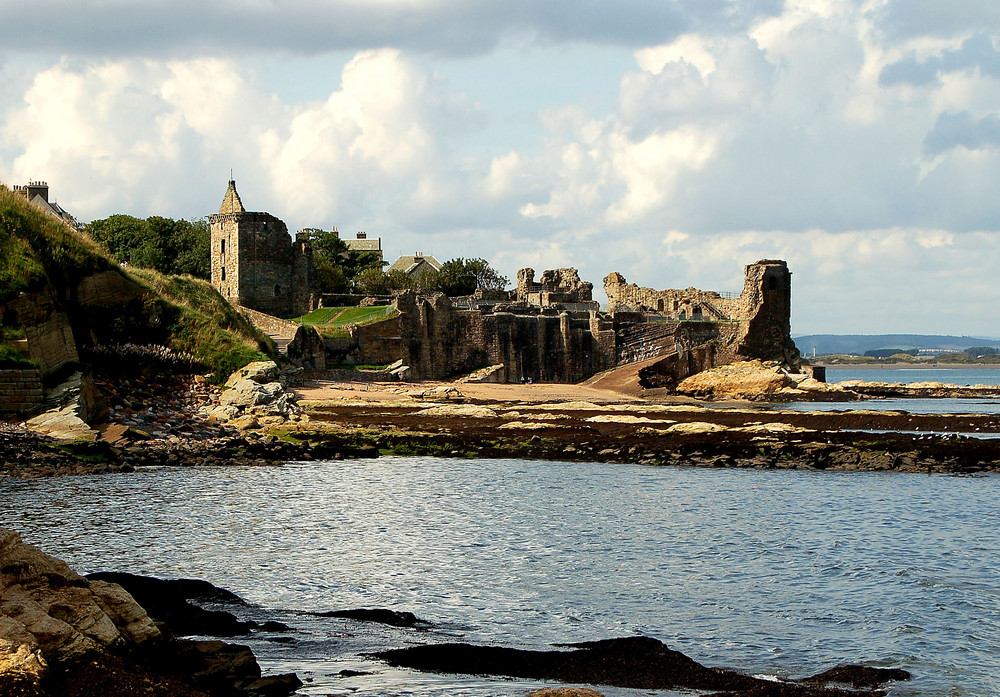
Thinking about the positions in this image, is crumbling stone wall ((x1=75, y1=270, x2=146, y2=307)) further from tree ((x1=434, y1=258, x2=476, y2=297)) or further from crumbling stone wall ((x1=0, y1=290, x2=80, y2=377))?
tree ((x1=434, y1=258, x2=476, y2=297))

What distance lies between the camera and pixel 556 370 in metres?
58.4

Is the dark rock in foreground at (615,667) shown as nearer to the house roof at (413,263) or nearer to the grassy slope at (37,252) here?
the grassy slope at (37,252)

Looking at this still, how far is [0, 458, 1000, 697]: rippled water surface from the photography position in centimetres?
1077

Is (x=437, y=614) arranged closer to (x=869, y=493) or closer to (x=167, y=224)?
(x=869, y=493)

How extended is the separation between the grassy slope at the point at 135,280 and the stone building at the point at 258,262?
13.3 metres

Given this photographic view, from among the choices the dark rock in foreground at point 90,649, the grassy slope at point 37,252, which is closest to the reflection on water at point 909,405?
the grassy slope at point 37,252

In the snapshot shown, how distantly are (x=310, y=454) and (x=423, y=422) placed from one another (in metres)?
7.53

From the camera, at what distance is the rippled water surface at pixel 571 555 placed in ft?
35.3

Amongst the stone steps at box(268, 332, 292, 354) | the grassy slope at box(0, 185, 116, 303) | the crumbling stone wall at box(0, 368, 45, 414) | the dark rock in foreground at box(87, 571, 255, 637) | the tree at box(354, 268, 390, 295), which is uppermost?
the tree at box(354, 268, 390, 295)

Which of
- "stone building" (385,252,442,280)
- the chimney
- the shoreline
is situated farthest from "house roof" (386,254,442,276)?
the shoreline

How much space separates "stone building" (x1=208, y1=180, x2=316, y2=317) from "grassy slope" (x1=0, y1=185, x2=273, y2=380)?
1332cm

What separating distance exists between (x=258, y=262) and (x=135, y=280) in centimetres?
2187

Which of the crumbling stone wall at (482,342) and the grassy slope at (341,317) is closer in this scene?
the grassy slope at (341,317)

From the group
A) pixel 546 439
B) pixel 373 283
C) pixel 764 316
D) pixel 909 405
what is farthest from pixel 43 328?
pixel 373 283
